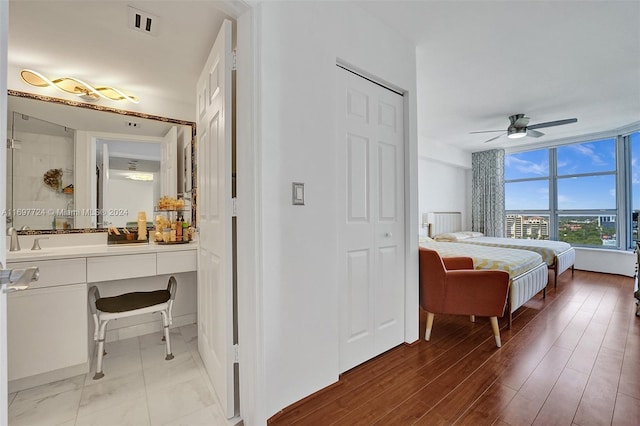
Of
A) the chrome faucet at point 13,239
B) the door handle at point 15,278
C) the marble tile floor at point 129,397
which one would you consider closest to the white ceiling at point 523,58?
the door handle at point 15,278

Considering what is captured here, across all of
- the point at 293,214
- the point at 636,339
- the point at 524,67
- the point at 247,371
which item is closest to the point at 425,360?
the point at 247,371

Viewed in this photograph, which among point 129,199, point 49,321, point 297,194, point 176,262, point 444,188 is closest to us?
point 297,194

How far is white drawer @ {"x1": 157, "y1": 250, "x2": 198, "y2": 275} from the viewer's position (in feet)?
7.27

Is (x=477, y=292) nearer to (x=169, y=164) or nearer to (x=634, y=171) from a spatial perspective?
(x=169, y=164)

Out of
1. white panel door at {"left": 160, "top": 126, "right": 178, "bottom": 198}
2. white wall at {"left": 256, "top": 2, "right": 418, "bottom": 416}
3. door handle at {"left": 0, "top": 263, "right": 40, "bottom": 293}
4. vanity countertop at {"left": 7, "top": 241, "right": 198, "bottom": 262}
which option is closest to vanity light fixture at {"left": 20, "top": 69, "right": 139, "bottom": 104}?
white panel door at {"left": 160, "top": 126, "right": 178, "bottom": 198}

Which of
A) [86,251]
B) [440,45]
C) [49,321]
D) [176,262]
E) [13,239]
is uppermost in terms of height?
[440,45]

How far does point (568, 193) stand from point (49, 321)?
7722 mm

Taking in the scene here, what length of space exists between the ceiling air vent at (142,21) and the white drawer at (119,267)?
1.59m

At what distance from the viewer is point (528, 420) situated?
1.48 meters

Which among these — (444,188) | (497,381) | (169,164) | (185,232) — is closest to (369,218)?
(497,381)

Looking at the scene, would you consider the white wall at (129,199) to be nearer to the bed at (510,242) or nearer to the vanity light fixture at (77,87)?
the vanity light fixture at (77,87)

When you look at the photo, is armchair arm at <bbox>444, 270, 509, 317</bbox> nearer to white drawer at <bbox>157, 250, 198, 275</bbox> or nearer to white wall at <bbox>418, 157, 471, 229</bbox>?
white drawer at <bbox>157, 250, 198, 275</bbox>

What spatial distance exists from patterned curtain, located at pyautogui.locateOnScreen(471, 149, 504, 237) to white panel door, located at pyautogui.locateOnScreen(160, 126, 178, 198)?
621 centimetres

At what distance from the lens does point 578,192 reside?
5.33 m
